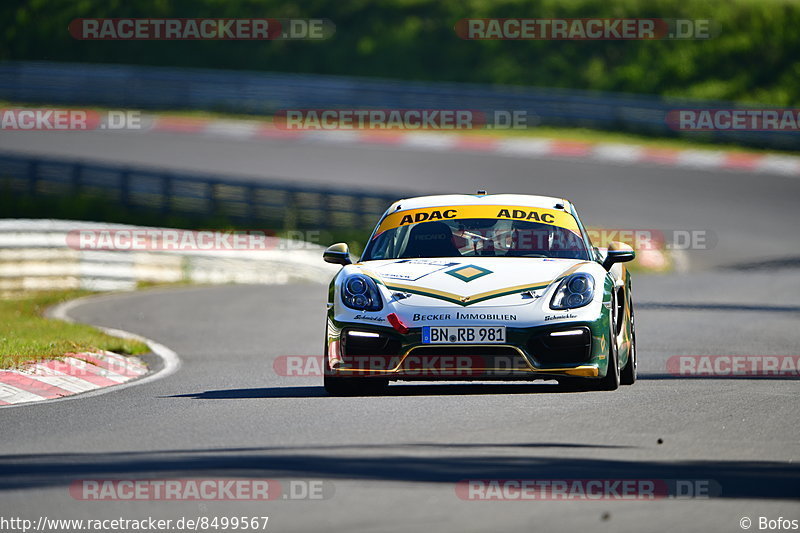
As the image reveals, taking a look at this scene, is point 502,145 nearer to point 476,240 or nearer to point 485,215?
point 485,215

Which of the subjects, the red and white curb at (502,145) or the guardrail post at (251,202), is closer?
the guardrail post at (251,202)

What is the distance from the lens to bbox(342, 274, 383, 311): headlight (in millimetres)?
9273

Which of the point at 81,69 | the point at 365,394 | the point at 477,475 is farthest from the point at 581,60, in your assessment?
the point at 477,475

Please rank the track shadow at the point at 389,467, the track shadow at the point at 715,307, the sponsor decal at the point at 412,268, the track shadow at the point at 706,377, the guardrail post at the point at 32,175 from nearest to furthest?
the track shadow at the point at 389,467 → the sponsor decal at the point at 412,268 → the track shadow at the point at 706,377 → the track shadow at the point at 715,307 → the guardrail post at the point at 32,175

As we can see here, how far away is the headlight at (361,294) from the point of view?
9.27 m

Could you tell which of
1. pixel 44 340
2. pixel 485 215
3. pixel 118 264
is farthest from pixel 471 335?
pixel 118 264

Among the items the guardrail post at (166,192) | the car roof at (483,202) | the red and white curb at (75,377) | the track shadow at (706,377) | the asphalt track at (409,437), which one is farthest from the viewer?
the guardrail post at (166,192)

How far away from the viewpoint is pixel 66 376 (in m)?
11.1

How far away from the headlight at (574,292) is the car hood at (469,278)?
0.24 ft

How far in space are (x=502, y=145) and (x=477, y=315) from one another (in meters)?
25.0

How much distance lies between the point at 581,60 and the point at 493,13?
10.8ft

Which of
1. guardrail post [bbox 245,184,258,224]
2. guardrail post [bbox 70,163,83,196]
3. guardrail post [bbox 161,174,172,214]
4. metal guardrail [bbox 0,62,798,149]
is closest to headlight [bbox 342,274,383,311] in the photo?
guardrail post [bbox 245,184,258,224]

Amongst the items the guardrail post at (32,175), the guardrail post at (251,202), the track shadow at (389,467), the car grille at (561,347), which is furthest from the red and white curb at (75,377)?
the guardrail post at (32,175)

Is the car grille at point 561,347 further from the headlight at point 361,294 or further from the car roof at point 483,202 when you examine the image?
the car roof at point 483,202
